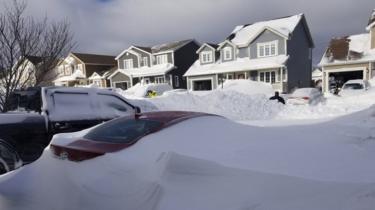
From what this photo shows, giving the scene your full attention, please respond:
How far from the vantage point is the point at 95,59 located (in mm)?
48312

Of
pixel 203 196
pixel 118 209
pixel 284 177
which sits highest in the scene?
pixel 284 177

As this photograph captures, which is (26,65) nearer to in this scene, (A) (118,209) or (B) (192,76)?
(A) (118,209)

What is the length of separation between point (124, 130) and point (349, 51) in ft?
94.0

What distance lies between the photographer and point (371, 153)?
98.7 inches

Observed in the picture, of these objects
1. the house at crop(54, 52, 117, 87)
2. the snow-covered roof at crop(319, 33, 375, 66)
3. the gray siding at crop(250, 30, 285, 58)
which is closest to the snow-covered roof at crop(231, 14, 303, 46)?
the gray siding at crop(250, 30, 285, 58)

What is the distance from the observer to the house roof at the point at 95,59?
4684 cm

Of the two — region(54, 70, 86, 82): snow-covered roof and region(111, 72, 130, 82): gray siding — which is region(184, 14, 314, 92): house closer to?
region(111, 72, 130, 82): gray siding

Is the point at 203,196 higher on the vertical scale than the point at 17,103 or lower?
lower

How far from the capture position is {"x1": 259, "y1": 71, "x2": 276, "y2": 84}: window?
27905 millimetres

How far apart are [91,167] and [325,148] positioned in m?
Answer: 2.21

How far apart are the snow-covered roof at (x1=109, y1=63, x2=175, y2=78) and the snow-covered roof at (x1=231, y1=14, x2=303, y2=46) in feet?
29.3

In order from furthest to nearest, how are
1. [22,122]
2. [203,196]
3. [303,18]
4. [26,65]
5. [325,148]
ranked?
[303,18] < [26,65] < [22,122] < [325,148] < [203,196]

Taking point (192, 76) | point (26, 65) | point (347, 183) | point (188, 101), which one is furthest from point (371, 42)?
point (347, 183)

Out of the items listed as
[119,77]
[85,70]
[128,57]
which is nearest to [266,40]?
[128,57]
